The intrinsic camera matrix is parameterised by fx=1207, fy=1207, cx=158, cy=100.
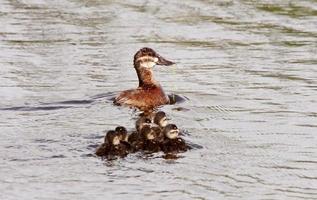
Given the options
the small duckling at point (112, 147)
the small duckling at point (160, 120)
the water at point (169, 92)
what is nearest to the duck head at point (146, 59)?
the water at point (169, 92)

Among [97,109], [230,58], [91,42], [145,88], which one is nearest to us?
[97,109]

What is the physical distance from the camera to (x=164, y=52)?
15.9m

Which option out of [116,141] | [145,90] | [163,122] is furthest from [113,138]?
[145,90]

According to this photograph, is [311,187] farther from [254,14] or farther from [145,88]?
[254,14]

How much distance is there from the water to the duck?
20 centimetres

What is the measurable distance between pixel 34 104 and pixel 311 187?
4.24 meters

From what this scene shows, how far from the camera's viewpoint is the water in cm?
911

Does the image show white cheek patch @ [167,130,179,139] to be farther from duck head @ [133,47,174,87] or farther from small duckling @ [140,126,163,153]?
duck head @ [133,47,174,87]

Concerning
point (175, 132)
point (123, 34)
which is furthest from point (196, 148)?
point (123, 34)

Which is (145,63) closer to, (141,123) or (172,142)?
(141,123)

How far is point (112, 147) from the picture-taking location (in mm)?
9758

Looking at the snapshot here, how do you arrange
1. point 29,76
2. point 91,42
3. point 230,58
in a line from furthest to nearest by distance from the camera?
1. point 91,42
2. point 230,58
3. point 29,76

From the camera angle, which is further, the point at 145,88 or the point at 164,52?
the point at 164,52

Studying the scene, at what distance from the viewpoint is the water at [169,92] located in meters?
9.11
